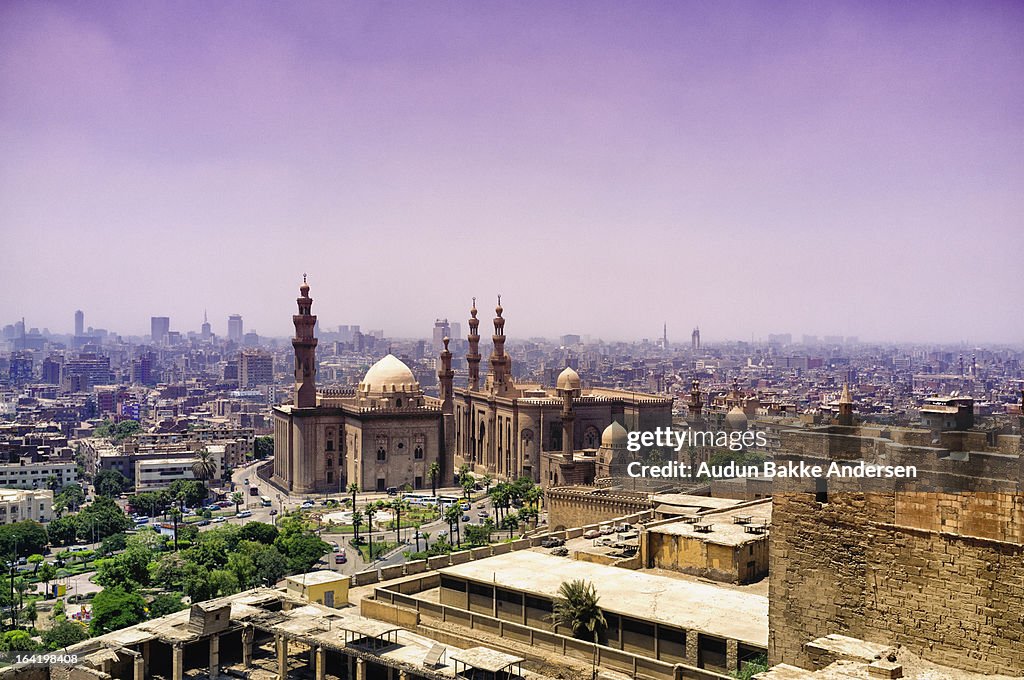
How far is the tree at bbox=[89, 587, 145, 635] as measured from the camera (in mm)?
33153

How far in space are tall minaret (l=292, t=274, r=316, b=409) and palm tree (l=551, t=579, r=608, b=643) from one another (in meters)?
45.8

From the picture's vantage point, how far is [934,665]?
461 inches

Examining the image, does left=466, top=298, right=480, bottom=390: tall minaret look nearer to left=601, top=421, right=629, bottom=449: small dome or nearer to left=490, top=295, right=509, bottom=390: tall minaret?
left=490, top=295, right=509, bottom=390: tall minaret

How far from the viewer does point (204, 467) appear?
229 ft

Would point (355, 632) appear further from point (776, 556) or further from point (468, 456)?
point (468, 456)

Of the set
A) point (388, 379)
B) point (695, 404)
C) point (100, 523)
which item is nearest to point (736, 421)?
point (695, 404)

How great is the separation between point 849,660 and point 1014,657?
1816mm

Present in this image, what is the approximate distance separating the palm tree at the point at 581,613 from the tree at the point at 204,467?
54348 mm

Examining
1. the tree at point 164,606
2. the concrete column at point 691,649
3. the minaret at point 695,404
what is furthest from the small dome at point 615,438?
the concrete column at point 691,649

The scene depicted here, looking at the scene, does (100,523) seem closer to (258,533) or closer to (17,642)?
(258,533)

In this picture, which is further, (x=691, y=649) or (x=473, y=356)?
(x=473, y=356)

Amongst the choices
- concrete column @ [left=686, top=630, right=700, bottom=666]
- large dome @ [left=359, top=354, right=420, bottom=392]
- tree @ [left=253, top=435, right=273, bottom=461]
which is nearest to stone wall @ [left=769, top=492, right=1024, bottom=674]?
→ concrete column @ [left=686, top=630, right=700, bottom=666]

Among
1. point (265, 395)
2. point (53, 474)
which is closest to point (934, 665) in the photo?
point (53, 474)

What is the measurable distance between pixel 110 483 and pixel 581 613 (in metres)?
64.5
